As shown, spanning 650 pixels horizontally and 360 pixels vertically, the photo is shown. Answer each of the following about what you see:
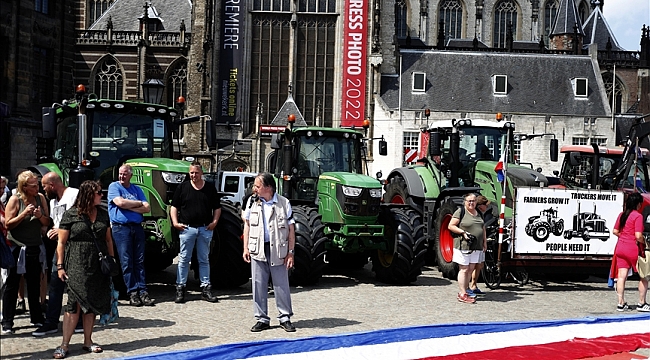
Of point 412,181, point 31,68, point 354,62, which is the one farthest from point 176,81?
point 412,181

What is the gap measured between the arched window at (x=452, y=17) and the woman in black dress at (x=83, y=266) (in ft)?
192

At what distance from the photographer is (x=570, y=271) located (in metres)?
13.3

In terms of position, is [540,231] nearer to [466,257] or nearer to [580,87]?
[466,257]

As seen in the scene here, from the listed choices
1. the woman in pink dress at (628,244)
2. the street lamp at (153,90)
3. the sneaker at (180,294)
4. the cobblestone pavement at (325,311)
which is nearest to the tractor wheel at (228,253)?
the cobblestone pavement at (325,311)

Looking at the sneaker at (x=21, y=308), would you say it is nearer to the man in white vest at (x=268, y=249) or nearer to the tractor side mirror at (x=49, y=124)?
the tractor side mirror at (x=49, y=124)

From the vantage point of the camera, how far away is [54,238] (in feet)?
28.5

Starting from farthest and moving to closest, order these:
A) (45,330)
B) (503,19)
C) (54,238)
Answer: (503,19)
(54,238)
(45,330)

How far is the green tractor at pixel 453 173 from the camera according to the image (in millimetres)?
14367

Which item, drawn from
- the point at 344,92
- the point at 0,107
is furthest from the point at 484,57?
the point at 0,107

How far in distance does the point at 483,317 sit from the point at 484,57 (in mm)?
38595

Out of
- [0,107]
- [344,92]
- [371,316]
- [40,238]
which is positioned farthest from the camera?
[344,92]

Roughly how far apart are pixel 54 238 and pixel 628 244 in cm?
739

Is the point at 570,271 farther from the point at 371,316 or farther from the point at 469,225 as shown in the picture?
the point at 371,316

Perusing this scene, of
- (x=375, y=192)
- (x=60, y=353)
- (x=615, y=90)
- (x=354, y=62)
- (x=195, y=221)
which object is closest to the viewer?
(x=60, y=353)
